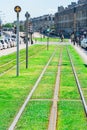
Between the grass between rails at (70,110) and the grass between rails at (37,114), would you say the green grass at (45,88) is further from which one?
the grass between rails at (70,110)

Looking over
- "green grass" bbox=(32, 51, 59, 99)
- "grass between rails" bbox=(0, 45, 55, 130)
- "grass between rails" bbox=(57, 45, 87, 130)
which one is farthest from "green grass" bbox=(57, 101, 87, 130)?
"green grass" bbox=(32, 51, 59, 99)

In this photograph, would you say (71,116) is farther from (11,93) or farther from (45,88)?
(45,88)

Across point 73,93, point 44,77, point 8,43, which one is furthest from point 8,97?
point 8,43

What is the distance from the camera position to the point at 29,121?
11.8 meters

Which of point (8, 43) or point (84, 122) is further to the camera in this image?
point (8, 43)

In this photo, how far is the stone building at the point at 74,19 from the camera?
163000 mm

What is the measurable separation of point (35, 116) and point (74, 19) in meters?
163

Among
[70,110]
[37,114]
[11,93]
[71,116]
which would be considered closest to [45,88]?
[11,93]

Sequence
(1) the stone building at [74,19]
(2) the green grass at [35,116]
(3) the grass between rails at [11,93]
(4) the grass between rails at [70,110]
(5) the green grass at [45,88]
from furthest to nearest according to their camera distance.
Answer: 1. (1) the stone building at [74,19]
2. (5) the green grass at [45,88]
3. (3) the grass between rails at [11,93]
4. (4) the grass between rails at [70,110]
5. (2) the green grass at [35,116]

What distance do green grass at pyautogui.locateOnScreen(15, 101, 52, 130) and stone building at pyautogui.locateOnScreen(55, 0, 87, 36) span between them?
467ft

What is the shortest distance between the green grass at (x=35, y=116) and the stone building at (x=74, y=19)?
467 feet

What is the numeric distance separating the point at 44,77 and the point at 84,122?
11630 millimetres

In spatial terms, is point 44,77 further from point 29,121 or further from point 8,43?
point 8,43

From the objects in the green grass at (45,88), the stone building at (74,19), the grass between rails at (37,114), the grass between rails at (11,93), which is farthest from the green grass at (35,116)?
the stone building at (74,19)
